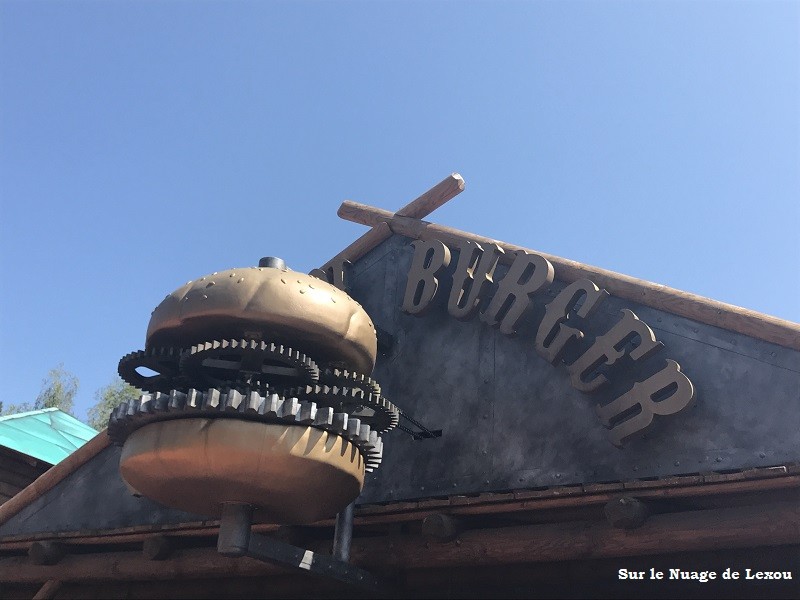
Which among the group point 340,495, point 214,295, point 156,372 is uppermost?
point 214,295

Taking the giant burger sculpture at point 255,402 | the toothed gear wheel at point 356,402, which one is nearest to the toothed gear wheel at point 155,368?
the giant burger sculpture at point 255,402

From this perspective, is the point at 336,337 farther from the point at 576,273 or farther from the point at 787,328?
the point at 787,328

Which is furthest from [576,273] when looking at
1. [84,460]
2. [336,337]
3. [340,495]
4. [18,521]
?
[18,521]

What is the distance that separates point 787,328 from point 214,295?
426 centimetres

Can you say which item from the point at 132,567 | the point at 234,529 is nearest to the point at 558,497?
→ the point at 234,529

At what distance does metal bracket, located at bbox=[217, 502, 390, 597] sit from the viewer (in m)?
5.43

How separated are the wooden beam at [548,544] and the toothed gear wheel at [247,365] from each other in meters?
2.06

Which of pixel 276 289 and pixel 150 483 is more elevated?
pixel 276 289

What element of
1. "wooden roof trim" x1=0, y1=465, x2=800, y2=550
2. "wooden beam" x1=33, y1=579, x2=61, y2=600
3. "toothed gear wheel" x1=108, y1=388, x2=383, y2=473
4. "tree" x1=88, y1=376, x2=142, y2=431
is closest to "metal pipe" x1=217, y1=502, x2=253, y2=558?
"toothed gear wheel" x1=108, y1=388, x2=383, y2=473

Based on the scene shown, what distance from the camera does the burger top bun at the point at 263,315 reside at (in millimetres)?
5656

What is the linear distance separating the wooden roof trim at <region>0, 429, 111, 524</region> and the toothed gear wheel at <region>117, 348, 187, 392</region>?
3.32 m

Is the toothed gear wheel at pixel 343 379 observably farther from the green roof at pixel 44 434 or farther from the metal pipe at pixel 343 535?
the green roof at pixel 44 434

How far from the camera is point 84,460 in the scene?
923 centimetres

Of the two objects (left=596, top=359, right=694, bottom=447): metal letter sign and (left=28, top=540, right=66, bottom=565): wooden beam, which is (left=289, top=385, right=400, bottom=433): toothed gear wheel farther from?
(left=28, top=540, right=66, bottom=565): wooden beam
